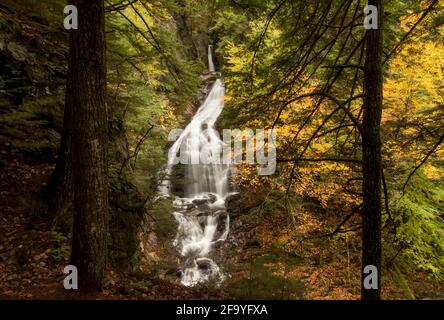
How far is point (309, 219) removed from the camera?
41.7ft

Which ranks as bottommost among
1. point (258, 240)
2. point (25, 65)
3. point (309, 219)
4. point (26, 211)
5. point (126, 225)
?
point (258, 240)

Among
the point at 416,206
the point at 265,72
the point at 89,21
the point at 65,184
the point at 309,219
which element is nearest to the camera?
the point at 89,21

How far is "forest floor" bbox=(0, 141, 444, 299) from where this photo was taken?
16.5 feet

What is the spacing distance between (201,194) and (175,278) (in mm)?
6221

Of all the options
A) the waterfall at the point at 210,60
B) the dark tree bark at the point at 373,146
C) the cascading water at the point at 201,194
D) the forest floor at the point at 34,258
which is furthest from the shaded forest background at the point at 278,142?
the waterfall at the point at 210,60

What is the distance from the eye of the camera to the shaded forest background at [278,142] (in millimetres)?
5164

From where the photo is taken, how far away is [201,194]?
16.9 metres

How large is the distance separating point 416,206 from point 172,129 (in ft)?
47.1

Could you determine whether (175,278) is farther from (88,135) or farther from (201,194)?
(88,135)

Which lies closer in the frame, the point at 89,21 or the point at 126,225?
the point at 89,21

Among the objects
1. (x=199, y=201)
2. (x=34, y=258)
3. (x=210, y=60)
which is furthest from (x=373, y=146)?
(x=210, y=60)
